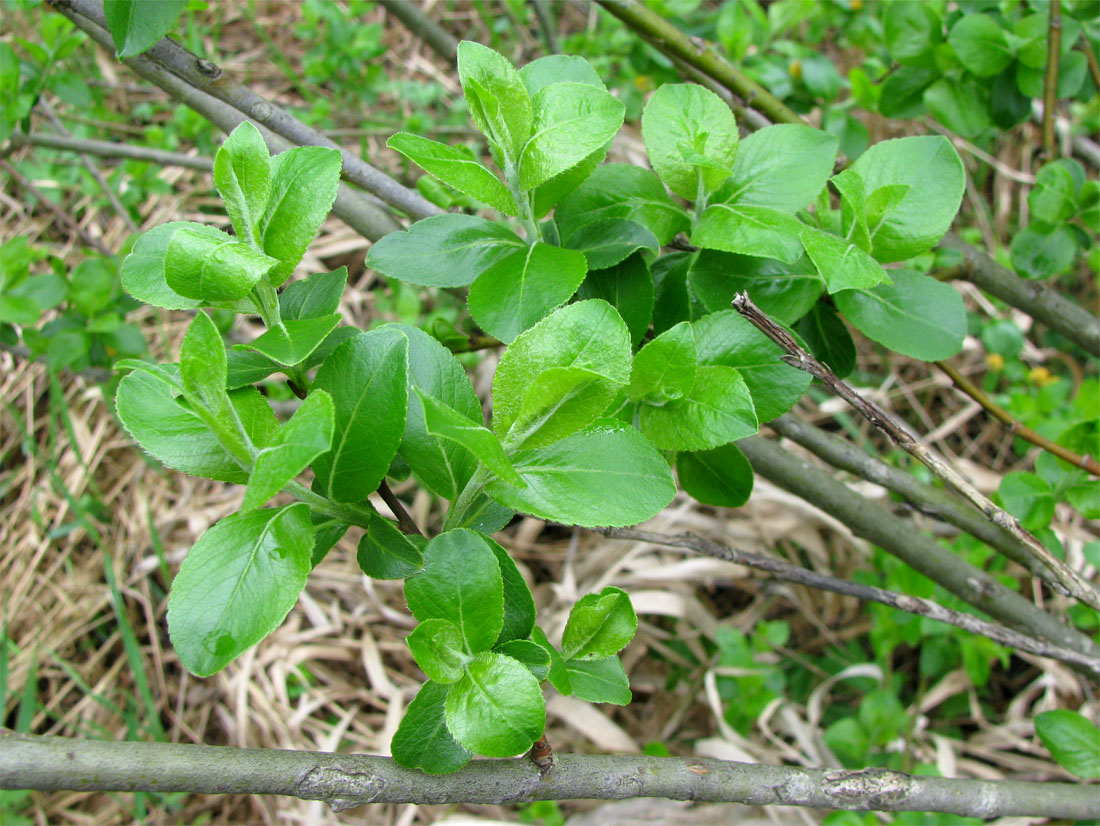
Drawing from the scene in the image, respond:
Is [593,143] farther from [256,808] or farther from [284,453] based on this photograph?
[256,808]

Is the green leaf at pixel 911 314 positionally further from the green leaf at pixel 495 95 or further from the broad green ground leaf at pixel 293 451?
the broad green ground leaf at pixel 293 451

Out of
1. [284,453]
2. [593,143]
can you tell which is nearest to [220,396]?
[284,453]

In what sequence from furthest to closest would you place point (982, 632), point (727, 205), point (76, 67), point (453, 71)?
point (453, 71) < point (76, 67) < point (982, 632) < point (727, 205)

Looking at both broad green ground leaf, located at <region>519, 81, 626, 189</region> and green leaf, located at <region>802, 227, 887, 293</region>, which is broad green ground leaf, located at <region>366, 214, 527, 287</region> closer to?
broad green ground leaf, located at <region>519, 81, 626, 189</region>

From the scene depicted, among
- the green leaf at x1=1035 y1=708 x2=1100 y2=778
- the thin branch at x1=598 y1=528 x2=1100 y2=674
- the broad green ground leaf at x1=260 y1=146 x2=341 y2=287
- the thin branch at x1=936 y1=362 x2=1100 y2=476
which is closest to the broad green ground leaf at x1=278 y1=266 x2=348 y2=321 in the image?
the broad green ground leaf at x1=260 y1=146 x2=341 y2=287

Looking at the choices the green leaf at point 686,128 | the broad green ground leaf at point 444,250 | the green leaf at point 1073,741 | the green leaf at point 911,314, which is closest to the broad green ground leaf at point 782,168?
the green leaf at point 686,128

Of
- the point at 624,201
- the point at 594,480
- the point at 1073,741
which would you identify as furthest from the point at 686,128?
the point at 1073,741
